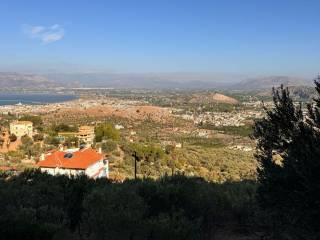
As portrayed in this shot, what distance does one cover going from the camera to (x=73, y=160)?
111 ft

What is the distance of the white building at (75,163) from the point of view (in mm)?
32219

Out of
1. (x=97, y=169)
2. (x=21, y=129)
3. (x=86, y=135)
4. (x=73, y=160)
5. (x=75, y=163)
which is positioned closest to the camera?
(x=75, y=163)

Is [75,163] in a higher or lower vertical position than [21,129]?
higher

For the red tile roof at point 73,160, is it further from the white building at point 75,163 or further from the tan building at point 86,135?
the tan building at point 86,135

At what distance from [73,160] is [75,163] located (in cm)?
70

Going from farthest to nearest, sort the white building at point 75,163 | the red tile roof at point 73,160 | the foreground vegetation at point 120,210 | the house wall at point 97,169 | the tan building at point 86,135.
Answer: the tan building at point 86,135
the red tile roof at point 73,160
the white building at point 75,163
the house wall at point 97,169
the foreground vegetation at point 120,210

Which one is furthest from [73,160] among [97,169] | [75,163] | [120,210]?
[120,210]

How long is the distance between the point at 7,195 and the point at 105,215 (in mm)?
4212

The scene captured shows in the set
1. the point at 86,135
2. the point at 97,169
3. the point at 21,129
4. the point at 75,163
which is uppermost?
the point at 75,163

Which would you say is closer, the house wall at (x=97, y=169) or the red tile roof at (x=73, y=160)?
the house wall at (x=97, y=169)

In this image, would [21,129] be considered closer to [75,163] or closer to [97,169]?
[75,163]

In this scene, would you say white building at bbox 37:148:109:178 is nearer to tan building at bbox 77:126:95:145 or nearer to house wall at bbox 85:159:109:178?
house wall at bbox 85:159:109:178

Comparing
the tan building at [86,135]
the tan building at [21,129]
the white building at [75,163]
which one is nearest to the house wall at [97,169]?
the white building at [75,163]

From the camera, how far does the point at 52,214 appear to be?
1089 cm
